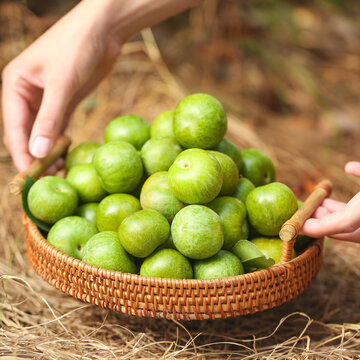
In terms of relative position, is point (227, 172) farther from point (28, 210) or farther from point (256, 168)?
point (28, 210)

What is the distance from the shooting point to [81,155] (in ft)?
5.73

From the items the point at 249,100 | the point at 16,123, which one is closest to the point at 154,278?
the point at 16,123

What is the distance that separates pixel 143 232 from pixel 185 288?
205 millimetres

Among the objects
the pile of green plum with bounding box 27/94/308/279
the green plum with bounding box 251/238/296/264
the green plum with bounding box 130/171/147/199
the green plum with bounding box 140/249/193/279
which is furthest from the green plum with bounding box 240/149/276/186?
the green plum with bounding box 140/249/193/279

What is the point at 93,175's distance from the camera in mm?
1570

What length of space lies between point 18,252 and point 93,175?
76 centimetres

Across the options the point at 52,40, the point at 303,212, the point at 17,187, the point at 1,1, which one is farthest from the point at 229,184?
the point at 1,1

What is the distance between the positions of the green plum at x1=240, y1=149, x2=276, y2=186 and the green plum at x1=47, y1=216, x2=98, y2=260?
65cm

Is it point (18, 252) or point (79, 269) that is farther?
point (18, 252)

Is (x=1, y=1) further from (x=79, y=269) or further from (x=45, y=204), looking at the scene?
(x=79, y=269)

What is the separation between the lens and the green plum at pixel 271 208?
140 centimetres

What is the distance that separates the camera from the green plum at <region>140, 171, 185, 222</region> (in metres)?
1.40

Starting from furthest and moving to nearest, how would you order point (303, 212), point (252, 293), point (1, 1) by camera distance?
1. point (1, 1)
2. point (303, 212)
3. point (252, 293)

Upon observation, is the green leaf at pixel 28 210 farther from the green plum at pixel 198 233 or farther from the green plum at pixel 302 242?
the green plum at pixel 302 242
